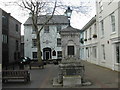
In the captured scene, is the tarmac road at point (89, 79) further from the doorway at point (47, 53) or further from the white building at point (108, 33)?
the doorway at point (47, 53)

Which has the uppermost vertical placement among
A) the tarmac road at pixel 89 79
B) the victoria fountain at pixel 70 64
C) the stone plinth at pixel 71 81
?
the victoria fountain at pixel 70 64

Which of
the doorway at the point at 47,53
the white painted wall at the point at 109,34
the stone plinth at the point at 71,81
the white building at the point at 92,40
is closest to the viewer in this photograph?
the stone plinth at the point at 71,81

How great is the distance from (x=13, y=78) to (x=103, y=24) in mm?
15482

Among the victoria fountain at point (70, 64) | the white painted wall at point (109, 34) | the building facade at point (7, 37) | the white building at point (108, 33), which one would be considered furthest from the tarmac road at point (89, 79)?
the building facade at point (7, 37)

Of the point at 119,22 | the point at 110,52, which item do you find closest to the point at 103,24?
the point at 110,52

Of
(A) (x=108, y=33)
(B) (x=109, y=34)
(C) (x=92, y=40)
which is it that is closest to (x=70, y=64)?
(B) (x=109, y=34)

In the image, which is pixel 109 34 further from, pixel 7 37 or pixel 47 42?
pixel 47 42

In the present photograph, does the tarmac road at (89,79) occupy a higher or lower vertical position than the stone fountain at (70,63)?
lower

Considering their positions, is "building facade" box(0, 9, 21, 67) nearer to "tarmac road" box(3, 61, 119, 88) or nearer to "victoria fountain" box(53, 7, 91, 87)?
"tarmac road" box(3, 61, 119, 88)

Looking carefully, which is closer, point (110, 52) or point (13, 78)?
point (13, 78)

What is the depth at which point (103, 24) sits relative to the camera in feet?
84.5

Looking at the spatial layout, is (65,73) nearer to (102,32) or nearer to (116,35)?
(116,35)

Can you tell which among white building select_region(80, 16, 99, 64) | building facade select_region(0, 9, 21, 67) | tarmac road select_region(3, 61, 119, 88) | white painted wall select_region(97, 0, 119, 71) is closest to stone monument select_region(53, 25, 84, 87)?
tarmac road select_region(3, 61, 119, 88)

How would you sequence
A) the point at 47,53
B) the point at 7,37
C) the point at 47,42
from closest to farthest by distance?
1. the point at 7,37
2. the point at 47,53
3. the point at 47,42
